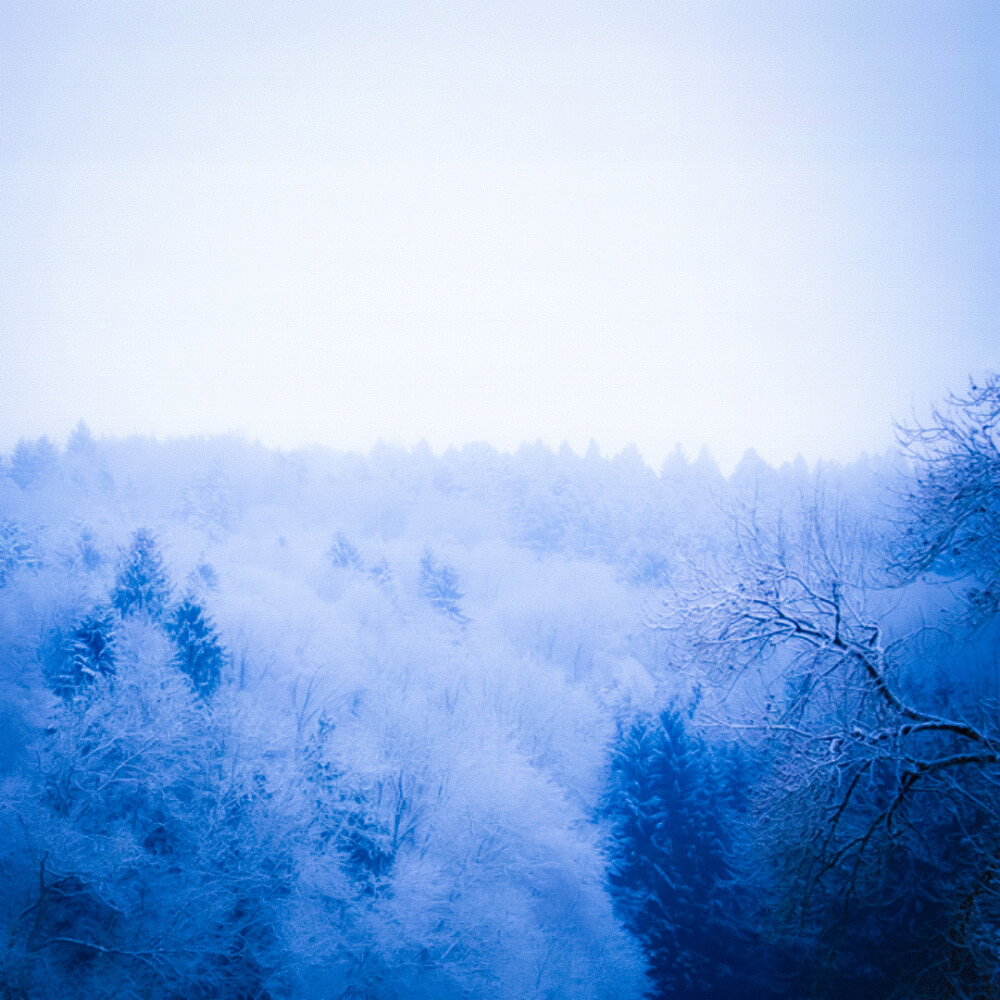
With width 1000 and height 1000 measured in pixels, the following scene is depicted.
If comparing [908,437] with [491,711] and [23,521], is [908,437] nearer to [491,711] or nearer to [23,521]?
[491,711]

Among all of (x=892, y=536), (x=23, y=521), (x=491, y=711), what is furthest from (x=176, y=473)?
(x=892, y=536)

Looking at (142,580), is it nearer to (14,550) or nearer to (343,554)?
(14,550)

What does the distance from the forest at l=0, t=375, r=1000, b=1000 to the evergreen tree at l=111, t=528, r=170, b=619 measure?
0.16 metres

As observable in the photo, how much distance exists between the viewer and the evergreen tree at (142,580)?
76.7 feet

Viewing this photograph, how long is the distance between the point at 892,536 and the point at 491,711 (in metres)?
25.8

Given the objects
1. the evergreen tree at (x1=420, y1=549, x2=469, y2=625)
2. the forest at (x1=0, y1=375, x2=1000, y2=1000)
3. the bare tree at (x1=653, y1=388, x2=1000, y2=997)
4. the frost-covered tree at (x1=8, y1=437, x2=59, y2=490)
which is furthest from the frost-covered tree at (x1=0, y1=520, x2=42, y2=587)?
the bare tree at (x1=653, y1=388, x2=1000, y2=997)

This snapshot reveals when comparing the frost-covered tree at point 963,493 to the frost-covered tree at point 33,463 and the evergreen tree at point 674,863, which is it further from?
the frost-covered tree at point 33,463

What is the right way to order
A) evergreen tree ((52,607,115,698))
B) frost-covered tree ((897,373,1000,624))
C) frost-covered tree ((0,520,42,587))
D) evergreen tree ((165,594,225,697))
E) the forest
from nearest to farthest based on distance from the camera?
frost-covered tree ((897,373,1000,624)), the forest, evergreen tree ((52,607,115,698)), evergreen tree ((165,594,225,697)), frost-covered tree ((0,520,42,587))

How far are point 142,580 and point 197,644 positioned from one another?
4.50 m

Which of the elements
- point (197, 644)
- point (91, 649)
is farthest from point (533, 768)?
point (91, 649)

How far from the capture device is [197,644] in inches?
869

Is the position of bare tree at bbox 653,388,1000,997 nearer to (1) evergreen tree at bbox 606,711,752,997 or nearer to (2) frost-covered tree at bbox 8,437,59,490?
(1) evergreen tree at bbox 606,711,752,997

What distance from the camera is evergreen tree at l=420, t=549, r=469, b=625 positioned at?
38438 mm

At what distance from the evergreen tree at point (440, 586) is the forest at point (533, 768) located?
16 cm
